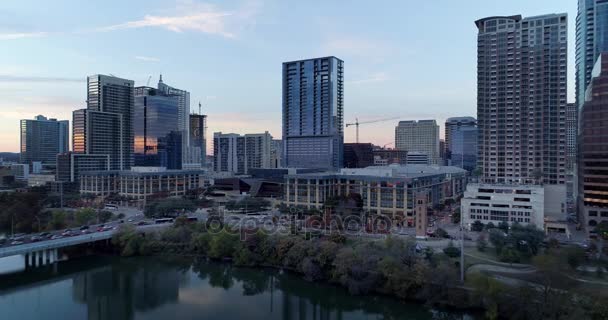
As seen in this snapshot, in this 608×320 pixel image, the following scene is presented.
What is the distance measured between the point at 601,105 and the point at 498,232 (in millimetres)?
10084

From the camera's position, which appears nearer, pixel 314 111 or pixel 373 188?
pixel 373 188

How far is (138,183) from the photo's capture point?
123 ft

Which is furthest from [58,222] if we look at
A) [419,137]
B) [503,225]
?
[419,137]

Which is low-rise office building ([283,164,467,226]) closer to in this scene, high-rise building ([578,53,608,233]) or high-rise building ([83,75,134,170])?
high-rise building ([578,53,608,233])

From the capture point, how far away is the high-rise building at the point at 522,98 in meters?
29.7

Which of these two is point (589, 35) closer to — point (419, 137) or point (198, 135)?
point (419, 137)

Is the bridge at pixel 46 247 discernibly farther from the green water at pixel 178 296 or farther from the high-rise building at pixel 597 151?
the high-rise building at pixel 597 151

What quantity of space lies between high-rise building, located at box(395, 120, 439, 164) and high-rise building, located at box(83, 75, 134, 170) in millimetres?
56149

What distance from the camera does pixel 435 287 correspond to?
14.4m

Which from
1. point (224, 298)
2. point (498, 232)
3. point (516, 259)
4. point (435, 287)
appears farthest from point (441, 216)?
point (224, 298)

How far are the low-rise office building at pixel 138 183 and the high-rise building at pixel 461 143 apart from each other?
5667 centimetres

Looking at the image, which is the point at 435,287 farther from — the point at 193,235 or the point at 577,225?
the point at 577,225

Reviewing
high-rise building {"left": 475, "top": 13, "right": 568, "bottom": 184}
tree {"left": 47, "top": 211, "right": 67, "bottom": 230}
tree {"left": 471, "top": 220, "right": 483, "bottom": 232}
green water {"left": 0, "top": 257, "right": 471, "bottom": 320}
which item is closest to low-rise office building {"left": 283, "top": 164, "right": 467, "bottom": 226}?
tree {"left": 471, "top": 220, "right": 483, "bottom": 232}

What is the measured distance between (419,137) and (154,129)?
186 feet
